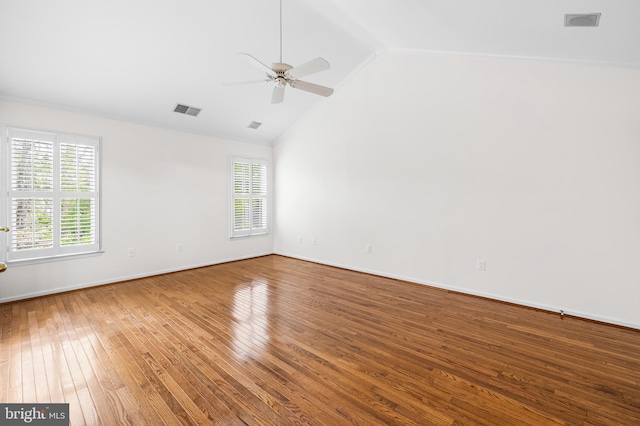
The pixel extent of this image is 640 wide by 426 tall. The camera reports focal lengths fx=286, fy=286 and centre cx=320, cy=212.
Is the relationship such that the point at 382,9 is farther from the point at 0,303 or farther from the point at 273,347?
the point at 0,303

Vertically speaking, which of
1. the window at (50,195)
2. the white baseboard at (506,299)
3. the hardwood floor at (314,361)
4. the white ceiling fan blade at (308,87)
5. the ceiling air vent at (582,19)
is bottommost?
the hardwood floor at (314,361)

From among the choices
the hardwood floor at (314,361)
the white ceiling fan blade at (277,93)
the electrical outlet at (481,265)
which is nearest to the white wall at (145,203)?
the hardwood floor at (314,361)

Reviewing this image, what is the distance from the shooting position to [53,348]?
2482 mm

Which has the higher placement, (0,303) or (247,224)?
(247,224)

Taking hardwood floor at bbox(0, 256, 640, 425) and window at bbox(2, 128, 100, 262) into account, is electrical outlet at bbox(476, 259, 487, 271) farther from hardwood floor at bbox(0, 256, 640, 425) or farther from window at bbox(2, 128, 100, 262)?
window at bbox(2, 128, 100, 262)

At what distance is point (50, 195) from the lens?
3791 mm

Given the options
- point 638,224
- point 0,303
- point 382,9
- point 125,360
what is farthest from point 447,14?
point 0,303

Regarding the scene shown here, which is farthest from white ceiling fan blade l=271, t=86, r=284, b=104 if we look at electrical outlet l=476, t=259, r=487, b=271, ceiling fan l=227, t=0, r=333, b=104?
electrical outlet l=476, t=259, r=487, b=271

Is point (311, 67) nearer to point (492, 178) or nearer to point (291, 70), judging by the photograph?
point (291, 70)

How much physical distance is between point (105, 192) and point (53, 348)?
2442mm

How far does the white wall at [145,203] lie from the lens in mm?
3793

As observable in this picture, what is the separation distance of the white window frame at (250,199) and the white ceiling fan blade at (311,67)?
3.50m

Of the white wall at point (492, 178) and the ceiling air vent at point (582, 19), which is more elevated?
the ceiling air vent at point (582, 19)

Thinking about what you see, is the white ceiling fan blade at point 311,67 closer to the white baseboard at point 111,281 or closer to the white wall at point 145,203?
the white wall at point 145,203
